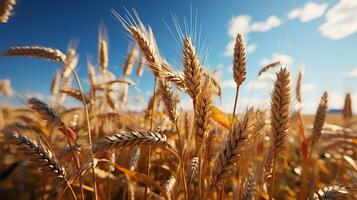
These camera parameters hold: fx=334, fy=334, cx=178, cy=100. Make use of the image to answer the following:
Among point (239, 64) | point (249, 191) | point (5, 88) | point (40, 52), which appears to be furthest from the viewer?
point (5, 88)

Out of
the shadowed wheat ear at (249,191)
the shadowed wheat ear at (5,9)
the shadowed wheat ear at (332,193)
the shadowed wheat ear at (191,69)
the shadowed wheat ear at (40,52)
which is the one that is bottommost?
the shadowed wheat ear at (249,191)

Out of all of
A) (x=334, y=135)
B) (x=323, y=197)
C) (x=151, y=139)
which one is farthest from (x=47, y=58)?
(x=334, y=135)

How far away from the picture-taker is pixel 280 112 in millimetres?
1767

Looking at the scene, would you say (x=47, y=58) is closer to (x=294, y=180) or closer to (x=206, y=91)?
(x=206, y=91)

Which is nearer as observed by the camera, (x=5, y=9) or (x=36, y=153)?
(x=36, y=153)

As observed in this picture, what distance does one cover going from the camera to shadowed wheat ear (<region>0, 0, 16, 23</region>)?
2.76m

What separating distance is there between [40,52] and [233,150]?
1.63 metres

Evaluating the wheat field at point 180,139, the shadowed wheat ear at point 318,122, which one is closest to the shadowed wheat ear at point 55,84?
the wheat field at point 180,139

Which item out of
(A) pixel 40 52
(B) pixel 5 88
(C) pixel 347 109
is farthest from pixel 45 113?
(B) pixel 5 88

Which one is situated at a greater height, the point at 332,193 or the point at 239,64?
the point at 239,64

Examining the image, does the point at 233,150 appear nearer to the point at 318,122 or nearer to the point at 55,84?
the point at 318,122

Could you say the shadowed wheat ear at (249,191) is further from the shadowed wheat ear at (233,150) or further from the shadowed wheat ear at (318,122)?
the shadowed wheat ear at (318,122)

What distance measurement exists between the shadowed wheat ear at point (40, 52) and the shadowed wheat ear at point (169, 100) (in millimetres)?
832

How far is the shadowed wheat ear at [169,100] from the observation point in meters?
1.94
